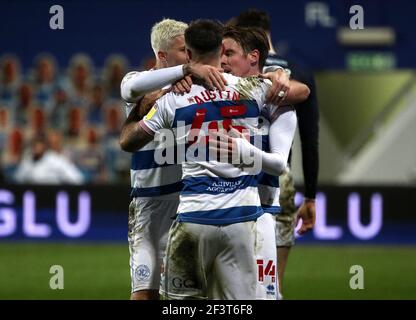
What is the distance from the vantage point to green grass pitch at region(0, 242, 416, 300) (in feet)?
30.9

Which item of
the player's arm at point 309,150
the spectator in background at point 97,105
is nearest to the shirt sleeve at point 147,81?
the player's arm at point 309,150

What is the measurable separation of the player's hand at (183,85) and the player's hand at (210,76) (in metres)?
0.05

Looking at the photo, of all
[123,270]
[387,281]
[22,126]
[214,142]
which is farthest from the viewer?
[22,126]

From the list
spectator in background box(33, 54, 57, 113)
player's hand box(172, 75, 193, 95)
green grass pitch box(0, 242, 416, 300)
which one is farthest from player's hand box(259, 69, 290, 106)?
spectator in background box(33, 54, 57, 113)

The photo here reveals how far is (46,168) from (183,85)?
32.7 ft

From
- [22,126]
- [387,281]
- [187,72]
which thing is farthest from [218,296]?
[22,126]

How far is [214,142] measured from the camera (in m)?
4.98

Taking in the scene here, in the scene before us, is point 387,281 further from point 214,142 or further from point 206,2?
point 206,2

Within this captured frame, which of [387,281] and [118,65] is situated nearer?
[387,281]

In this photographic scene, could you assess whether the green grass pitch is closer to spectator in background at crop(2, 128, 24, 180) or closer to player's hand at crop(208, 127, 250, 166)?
spectator in background at crop(2, 128, 24, 180)

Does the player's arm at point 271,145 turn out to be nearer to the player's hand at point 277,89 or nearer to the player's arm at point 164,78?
the player's hand at point 277,89

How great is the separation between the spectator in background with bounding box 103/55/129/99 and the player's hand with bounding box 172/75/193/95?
40.2 feet

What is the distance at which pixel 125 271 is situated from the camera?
436 inches
